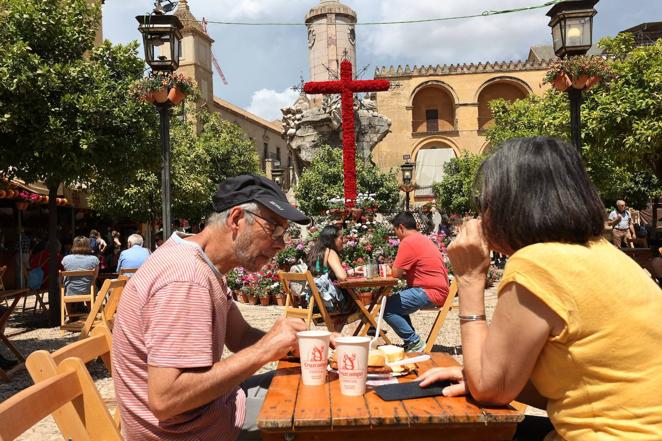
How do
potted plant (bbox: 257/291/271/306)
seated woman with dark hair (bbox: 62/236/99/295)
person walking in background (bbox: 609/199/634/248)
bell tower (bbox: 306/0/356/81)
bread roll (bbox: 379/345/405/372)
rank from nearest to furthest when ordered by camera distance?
bread roll (bbox: 379/345/405/372) → seated woman with dark hair (bbox: 62/236/99/295) → potted plant (bbox: 257/291/271/306) → person walking in background (bbox: 609/199/634/248) → bell tower (bbox: 306/0/356/81)

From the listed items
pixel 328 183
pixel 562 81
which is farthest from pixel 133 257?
pixel 328 183

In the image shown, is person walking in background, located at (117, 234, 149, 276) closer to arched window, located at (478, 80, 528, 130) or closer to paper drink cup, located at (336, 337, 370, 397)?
paper drink cup, located at (336, 337, 370, 397)

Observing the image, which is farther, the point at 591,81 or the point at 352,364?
the point at 591,81

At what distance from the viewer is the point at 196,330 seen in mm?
1665

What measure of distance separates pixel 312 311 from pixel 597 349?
17.0 ft

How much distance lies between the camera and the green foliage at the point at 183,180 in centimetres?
1816

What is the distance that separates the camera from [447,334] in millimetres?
7488

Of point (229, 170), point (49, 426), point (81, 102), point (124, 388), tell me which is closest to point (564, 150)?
point (124, 388)

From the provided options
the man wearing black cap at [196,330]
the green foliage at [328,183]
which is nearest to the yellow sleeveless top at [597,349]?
→ the man wearing black cap at [196,330]

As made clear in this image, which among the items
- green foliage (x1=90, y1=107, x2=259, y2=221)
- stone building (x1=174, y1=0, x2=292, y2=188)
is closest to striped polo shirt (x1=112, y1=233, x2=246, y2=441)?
green foliage (x1=90, y1=107, x2=259, y2=221)

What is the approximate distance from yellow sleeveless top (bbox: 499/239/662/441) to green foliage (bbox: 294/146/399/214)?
69.9ft

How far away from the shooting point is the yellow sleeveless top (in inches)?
55.3

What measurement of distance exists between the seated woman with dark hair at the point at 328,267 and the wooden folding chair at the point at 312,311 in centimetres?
13

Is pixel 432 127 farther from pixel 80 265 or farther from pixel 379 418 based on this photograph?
pixel 379 418
